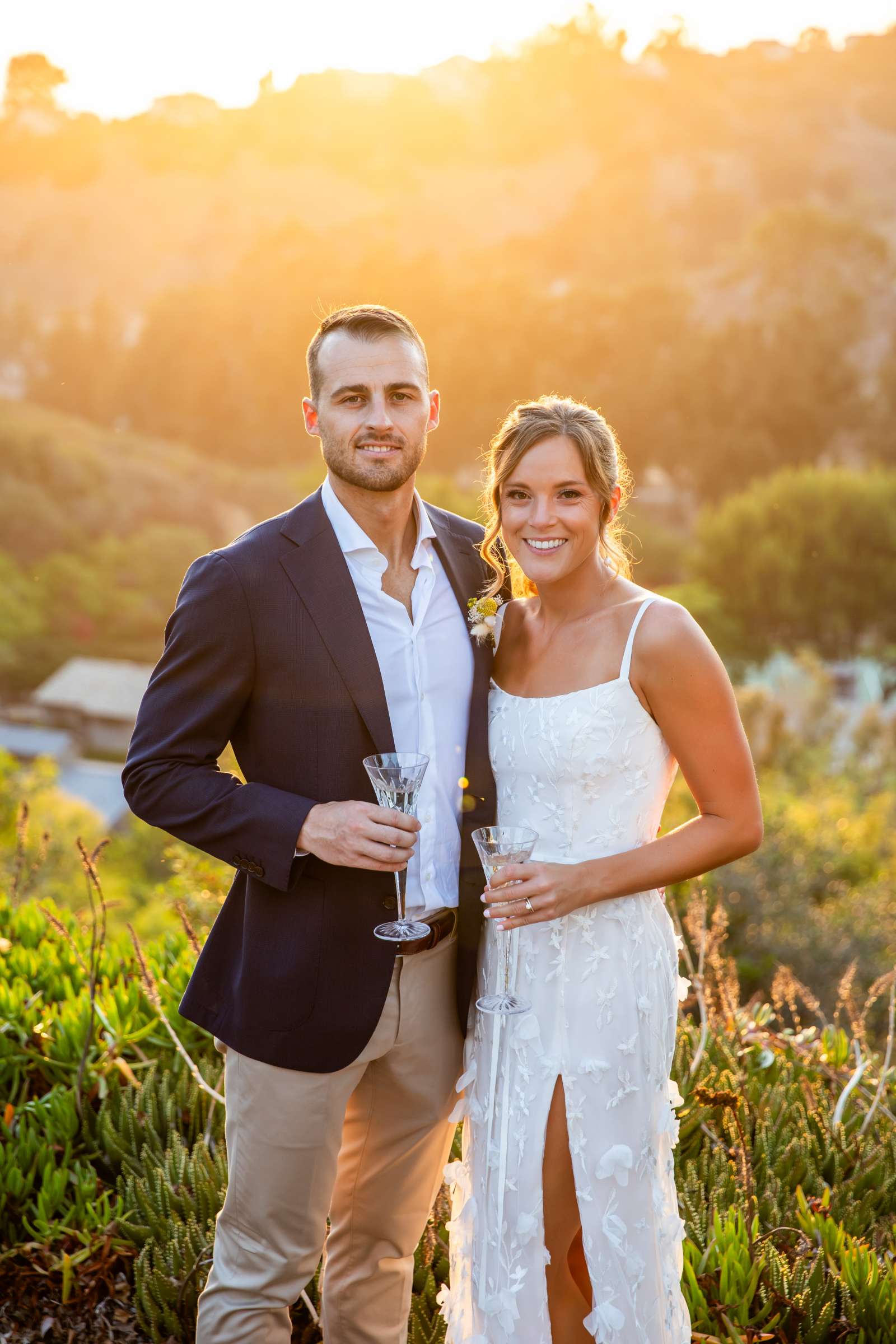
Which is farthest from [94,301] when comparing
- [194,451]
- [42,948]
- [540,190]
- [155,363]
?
[42,948]

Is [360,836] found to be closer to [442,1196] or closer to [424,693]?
[424,693]

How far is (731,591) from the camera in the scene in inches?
1348

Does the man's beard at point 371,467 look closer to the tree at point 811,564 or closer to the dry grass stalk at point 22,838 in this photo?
the dry grass stalk at point 22,838

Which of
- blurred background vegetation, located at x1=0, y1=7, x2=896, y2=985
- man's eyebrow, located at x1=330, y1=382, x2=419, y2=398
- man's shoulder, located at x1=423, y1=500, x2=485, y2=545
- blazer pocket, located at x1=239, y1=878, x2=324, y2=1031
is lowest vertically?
blazer pocket, located at x1=239, y1=878, x2=324, y2=1031

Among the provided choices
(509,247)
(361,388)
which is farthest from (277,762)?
(509,247)

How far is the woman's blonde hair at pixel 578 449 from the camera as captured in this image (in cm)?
245

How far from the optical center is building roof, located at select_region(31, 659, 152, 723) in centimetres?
3092

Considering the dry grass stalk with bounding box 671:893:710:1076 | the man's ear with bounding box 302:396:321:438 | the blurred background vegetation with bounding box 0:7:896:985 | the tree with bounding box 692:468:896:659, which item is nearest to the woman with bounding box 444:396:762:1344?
the man's ear with bounding box 302:396:321:438

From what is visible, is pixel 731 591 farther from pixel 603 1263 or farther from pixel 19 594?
pixel 603 1263

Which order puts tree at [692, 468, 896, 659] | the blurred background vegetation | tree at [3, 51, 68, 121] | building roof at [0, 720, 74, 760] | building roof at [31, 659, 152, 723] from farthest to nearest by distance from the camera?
tree at [3, 51, 68, 121] → the blurred background vegetation → tree at [692, 468, 896, 659] → building roof at [31, 659, 152, 723] → building roof at [0, 720, 74, 760]

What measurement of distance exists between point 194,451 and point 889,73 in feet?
139

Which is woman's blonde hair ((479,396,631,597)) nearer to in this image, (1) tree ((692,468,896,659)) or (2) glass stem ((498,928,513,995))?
(2) glass stem ((498,928,513,995))

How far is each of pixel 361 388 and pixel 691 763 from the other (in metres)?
1.09

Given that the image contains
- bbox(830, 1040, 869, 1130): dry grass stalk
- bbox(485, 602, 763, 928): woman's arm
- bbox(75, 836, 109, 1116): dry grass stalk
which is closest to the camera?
bbox(485, 602, 763, 928): woman's arm
